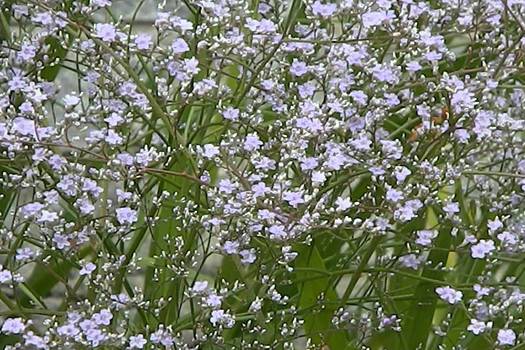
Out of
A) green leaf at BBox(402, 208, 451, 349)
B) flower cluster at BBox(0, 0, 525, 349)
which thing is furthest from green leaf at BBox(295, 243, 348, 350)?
green leaf at BBox(402, 208, 451, 349)

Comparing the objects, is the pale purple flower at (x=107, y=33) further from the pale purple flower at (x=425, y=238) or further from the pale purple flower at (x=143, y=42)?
the pale purple flower at (x=425, y=238)

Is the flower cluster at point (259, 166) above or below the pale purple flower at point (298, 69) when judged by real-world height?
below

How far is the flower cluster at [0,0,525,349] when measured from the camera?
1389 mm

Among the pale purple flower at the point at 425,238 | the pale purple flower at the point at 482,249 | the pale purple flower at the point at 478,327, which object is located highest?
the pale purple flower at the point at 425,238

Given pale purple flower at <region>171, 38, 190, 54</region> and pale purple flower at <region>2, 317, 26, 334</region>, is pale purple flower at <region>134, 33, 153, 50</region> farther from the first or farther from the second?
pale purple flower at <region>2, 317, 26, 334</region>

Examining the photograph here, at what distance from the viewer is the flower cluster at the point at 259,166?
1.39 metres

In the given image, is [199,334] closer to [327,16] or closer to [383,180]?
[383,180]

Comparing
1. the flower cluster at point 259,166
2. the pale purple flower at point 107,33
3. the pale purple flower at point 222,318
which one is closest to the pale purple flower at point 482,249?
the flower cluster at point 259,166

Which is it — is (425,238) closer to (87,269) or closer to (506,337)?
(506,337)

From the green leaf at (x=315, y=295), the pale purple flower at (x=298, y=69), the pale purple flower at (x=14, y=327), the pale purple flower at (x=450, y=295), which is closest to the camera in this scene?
the pale purple flower at (x=14, y=327)

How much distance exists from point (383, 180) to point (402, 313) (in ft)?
1.31

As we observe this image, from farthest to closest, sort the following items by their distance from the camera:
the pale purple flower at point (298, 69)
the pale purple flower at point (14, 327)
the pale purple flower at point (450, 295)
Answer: the pale purple flower at point (298, 69) → the pale purple flower at point (450, 295) → the pale purple flower at point (14, 327)

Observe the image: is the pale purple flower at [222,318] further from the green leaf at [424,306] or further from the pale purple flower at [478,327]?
the green leaf at [424,306]

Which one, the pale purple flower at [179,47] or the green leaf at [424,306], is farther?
the green leaf at [424,306]
